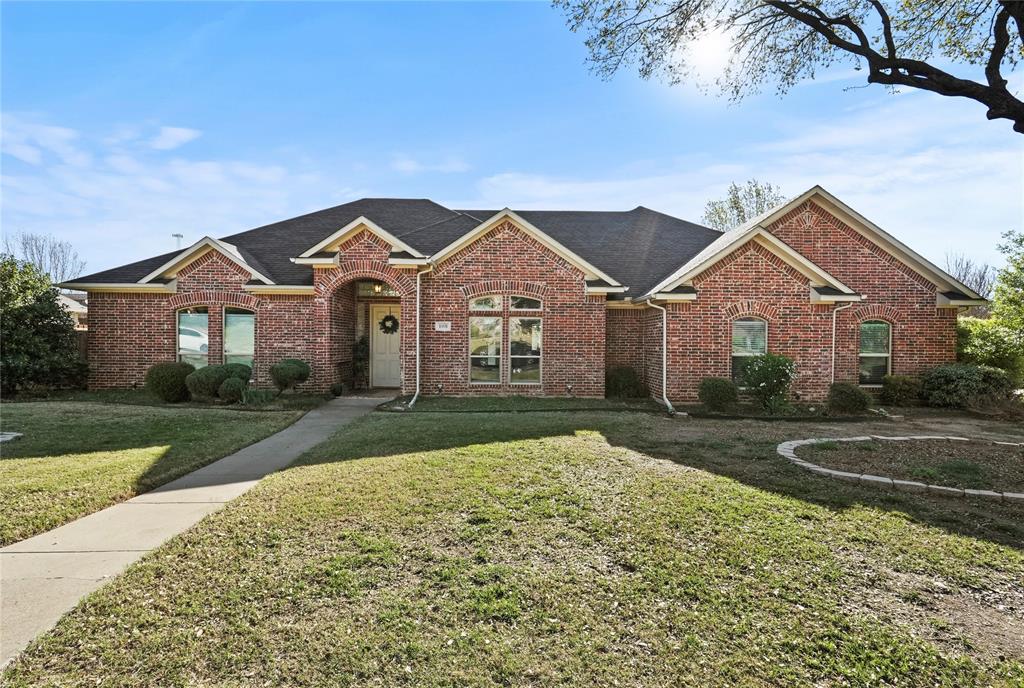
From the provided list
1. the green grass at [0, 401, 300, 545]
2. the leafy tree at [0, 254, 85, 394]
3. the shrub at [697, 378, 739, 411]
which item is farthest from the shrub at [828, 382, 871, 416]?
the leafy tree at [0, 254, 85, 394]

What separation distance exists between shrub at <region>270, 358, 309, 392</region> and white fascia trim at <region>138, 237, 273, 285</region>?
243 centimetres

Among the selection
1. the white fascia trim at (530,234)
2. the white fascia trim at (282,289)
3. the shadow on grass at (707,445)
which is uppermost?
the white fascia trim at (530,234)

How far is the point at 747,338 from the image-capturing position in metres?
13.3

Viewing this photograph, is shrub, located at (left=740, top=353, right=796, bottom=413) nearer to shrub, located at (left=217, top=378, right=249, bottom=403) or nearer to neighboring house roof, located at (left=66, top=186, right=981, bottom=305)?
neighboring house roof, located at (left=66, top=186, right=981, bottom=305)

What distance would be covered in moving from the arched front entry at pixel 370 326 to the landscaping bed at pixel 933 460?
9960 millimetres

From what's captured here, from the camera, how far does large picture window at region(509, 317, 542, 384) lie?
14094 mm

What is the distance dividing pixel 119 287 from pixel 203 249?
2604mm

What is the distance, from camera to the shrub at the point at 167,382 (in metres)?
12.4

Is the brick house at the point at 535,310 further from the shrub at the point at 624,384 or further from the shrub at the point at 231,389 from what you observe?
the shrub at the point at 231,389

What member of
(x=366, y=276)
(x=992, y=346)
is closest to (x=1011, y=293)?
(x=992, y=346)

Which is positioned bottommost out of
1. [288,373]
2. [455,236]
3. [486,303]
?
[288,373]

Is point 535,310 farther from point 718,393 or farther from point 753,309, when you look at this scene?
point 753,309

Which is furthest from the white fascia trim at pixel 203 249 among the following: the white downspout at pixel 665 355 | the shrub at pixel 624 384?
the white downspout at pixel 665 355

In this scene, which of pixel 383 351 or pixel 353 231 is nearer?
pixel 353 231
